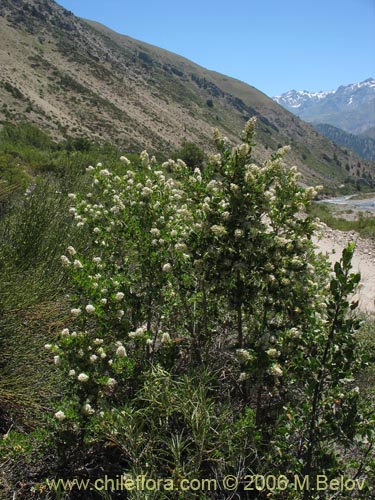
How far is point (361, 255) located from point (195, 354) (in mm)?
12509

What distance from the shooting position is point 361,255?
14.1m

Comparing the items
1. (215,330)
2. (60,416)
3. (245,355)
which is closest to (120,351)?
(60,416)

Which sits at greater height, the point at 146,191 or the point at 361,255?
the point at 146,191

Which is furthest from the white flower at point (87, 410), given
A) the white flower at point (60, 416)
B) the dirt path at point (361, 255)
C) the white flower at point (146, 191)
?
the dirt path at point (361, 255)

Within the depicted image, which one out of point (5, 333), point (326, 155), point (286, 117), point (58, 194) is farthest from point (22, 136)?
point (286, 117)

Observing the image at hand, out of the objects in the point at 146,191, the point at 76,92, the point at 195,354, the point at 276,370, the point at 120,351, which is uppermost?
the point at 76,92

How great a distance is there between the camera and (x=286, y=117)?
166 meters

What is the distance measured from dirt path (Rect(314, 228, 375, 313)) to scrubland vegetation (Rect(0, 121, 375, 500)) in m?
6.74

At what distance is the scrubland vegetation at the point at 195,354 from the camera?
2.33 m

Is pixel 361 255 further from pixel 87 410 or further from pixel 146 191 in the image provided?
pixel 87 410

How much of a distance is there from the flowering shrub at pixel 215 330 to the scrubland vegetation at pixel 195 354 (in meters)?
0.01

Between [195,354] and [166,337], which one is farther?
[195,354]

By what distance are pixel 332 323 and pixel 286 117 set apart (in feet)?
585

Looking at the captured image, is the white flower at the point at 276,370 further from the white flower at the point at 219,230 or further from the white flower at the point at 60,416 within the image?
the white flower at the point at 60,416
